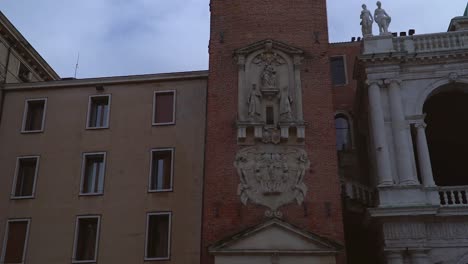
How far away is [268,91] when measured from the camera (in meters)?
25.6

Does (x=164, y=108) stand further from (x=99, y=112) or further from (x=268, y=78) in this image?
(x=268, y=78)

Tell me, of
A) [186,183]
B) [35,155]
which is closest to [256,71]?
[186,183]

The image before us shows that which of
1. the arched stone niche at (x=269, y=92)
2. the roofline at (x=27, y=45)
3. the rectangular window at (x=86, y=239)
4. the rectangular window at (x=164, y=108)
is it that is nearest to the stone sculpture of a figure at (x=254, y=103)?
the arched stone niche at (x=269, y=92)

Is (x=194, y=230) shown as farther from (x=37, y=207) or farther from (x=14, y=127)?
(x=14, y=127)

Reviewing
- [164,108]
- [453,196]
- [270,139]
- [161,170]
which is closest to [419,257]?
[453,196]

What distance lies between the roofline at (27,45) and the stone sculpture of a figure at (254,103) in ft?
48.9

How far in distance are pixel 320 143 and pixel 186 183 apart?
20.2ft

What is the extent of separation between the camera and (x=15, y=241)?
1042 inches

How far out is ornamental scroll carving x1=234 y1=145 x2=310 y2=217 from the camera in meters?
23.9

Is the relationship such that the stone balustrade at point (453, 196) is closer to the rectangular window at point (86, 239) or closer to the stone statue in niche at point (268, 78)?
the stone statue in niche at point (268, 78)

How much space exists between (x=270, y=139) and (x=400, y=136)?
5397 millimetres

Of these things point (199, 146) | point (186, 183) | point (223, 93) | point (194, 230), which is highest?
point (223, 93)

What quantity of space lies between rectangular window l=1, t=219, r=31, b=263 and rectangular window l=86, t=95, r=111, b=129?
531cm

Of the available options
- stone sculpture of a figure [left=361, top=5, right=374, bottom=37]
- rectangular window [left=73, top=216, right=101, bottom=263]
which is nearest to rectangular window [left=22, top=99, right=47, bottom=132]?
rectangular window [left=73, top=216, right=101, bottom=263]
